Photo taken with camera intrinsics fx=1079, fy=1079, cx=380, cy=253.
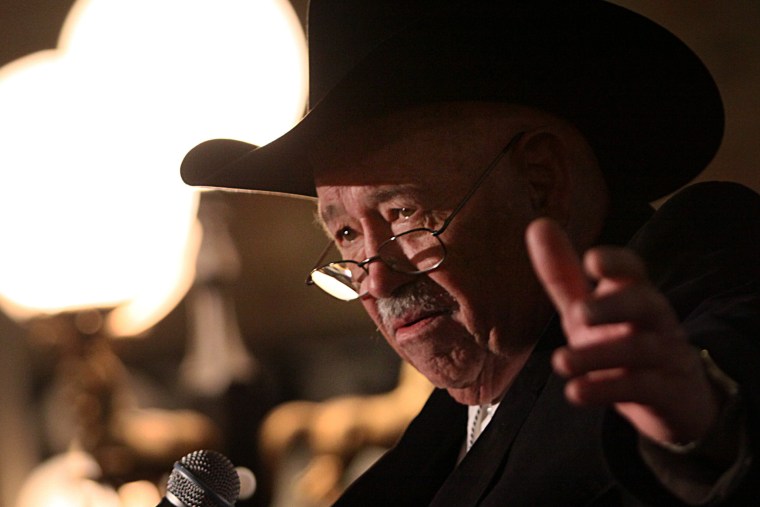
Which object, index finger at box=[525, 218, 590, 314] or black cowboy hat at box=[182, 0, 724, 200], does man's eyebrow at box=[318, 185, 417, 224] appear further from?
index finger at box=[525, 218, 590, 314]

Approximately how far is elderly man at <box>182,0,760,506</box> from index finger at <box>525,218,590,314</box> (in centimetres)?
32

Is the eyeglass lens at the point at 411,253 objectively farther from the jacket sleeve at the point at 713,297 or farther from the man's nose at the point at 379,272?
the jacket sleeve at the point at 713,297

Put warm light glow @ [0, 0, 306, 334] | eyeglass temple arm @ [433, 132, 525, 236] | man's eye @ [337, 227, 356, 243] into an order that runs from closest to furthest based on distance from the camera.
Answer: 1. eyeglass temple arm @ [433, 132, 525, 236]
2. man's eye @ [337, 227, 356, 243]
3. warm light glow @ [0, 0, 306, 334]

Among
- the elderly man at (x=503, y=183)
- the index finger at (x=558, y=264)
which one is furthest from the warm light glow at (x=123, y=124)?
the index finger at (x=558, y=264)

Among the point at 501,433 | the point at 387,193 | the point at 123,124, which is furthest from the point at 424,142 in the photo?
the point at 123,124

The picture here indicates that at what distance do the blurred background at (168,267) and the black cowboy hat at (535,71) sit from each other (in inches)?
39.7

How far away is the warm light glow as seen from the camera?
91.3 inches

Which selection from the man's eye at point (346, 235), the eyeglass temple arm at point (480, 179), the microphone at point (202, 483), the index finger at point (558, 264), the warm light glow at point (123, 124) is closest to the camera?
the index finger at point (558, 264)

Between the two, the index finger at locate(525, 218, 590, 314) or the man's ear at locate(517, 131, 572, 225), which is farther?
the man's ear at locate(517, 131, 572, 225)

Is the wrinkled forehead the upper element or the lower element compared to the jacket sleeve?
upper

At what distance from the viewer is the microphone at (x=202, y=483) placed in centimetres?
108

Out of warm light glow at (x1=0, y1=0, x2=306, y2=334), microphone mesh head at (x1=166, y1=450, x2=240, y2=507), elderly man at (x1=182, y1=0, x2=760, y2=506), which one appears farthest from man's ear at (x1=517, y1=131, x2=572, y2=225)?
warm light glow at (x1=0, y1=0, x2=306, y2=334)

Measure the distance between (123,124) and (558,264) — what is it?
186cm

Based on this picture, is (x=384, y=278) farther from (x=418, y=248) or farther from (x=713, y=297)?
(x=713, y=297)
